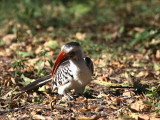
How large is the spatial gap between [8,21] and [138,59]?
3.95 m

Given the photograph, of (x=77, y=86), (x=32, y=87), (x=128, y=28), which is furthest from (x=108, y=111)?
(x=128, y=28)

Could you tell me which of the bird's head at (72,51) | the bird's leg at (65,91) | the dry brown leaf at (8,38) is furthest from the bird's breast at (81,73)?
the dry brown leaf at (8,38)

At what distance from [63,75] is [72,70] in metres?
0.19

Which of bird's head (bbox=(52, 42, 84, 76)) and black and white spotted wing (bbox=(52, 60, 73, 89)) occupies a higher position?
bird's head (bbox=(52, 42, 84, 76))

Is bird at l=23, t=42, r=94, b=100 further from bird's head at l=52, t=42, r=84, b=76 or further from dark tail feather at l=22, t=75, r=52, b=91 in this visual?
dark tail feather at l=22, t=75, r=52, b=91

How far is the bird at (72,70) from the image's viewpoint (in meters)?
5.14

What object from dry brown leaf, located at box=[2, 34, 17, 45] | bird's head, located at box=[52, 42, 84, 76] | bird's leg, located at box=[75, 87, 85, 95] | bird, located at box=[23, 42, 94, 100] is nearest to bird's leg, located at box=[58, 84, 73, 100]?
bird, located at box=[23, 42, 94, 100]

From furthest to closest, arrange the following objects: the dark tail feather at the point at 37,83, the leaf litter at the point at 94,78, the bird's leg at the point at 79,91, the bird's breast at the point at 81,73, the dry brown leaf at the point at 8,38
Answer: the dry brown leaf at the point at 8,38
the dark tail feather at the point at 37,83
the bird's leg at the point at 79,91
the bird's breast at the point at 81,73
the leaf litter at the point at 94,78

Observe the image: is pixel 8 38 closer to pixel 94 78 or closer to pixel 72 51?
pixel 94 78

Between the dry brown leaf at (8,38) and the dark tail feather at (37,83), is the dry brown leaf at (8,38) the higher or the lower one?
the higher one

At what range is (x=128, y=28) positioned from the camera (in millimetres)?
9812

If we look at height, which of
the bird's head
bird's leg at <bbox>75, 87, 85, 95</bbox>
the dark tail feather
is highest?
the bird's head

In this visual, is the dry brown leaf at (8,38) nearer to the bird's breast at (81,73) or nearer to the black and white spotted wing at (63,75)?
the black and white spotted wing at (63,75)

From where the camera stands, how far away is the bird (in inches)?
203
